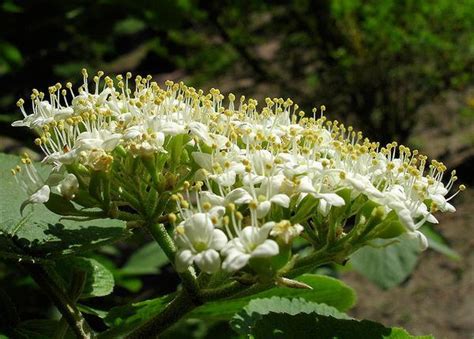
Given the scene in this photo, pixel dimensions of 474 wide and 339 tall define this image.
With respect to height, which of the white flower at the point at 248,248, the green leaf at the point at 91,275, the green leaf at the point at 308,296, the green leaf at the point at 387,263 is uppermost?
the white flower at the point at 248,248

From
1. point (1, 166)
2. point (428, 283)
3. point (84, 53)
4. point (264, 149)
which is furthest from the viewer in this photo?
point (428, 283)

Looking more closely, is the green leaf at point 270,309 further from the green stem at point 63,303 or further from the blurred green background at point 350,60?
the blurred green background at point 350,60

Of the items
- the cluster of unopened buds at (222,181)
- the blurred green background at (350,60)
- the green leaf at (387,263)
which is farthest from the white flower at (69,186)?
the blurred green background at (350,60)

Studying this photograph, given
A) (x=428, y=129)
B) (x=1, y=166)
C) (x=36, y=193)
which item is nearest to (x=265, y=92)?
(x=428, y=129)

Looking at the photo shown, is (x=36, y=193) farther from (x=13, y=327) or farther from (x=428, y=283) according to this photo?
(x=428, y=283)

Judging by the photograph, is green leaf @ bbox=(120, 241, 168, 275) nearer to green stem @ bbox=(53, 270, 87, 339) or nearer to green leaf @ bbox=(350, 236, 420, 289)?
green leaf @ bbox=(350, 236, 420, 289)

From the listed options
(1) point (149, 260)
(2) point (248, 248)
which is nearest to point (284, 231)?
(2) point (248, 248)
